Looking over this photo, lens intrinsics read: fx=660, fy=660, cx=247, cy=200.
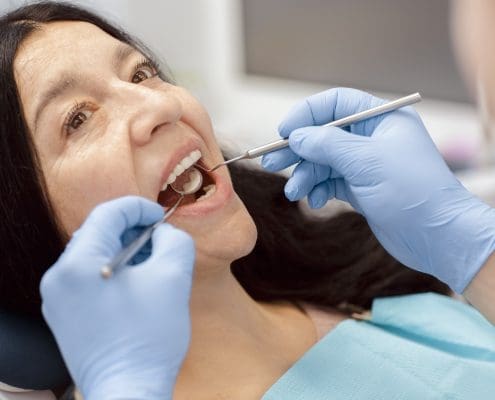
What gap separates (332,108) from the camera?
4.07 feet

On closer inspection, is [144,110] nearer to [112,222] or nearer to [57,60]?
[57,60]

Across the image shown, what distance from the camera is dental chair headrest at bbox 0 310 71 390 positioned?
4.00ft

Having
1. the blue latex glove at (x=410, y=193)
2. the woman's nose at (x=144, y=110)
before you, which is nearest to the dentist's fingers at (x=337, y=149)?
the blue latex glove at (x=410, y=193)

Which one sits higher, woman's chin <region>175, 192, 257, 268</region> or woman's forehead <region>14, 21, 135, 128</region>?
woman's forehead <region>14, 21, 135, 128</region>

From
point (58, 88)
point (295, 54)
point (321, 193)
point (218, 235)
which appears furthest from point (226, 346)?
point (295, 54)

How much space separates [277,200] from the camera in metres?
1.64

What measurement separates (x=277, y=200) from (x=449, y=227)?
2.01 feet

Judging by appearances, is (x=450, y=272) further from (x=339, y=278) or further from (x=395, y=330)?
(x=339, y=278)

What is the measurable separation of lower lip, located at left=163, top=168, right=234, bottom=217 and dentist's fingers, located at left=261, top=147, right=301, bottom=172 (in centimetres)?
10

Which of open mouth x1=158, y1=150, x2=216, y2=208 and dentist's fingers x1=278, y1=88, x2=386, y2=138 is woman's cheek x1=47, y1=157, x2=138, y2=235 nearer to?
open mouth x1=158, y1=150, x2=216, y2=208

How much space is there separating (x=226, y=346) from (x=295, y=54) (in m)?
1.65

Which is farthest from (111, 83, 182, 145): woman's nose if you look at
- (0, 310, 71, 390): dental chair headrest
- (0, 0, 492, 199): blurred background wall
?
(0, 0, 492, 199): blurred background wall

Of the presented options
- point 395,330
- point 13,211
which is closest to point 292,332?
point 395,330

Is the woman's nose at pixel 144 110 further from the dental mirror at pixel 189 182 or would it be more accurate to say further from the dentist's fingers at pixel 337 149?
the dentist's fingers at pixel 337 149
